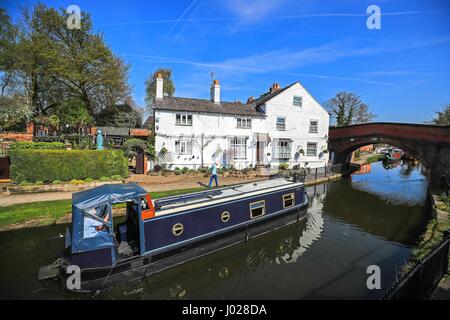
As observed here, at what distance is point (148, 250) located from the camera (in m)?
6.38

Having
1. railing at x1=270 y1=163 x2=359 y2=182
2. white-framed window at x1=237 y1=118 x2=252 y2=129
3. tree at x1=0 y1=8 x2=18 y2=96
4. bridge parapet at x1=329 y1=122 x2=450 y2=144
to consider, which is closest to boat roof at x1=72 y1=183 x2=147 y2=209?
railing at x1=270 y1=163 x2=359 y2=182

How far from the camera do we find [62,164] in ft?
42.8

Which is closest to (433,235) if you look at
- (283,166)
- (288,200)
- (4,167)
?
(288,200)

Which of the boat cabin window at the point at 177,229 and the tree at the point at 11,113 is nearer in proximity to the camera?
the boat cabin window at the point at 177,229

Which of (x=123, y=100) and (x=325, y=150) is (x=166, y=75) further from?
(x=325, y=150)

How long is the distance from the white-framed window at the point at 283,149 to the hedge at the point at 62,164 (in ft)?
47.6

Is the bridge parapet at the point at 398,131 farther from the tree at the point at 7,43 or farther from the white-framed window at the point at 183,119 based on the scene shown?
the tree at the point at 7,43

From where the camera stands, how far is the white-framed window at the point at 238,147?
69.6ft

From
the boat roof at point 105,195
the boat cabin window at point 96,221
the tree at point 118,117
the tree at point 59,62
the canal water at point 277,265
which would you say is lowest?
the canal water at point 277,265

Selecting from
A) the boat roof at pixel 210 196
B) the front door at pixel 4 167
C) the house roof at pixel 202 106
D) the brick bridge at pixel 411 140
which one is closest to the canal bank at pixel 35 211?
the front door at pixel 4 167

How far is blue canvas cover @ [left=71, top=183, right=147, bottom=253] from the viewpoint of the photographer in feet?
18.4

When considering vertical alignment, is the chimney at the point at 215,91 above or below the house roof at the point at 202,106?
above

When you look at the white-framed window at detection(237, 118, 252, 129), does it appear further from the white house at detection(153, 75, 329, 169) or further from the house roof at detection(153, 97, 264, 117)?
the house roof at detection(153, 97, 264, 117)

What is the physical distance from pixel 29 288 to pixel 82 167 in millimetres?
8856
